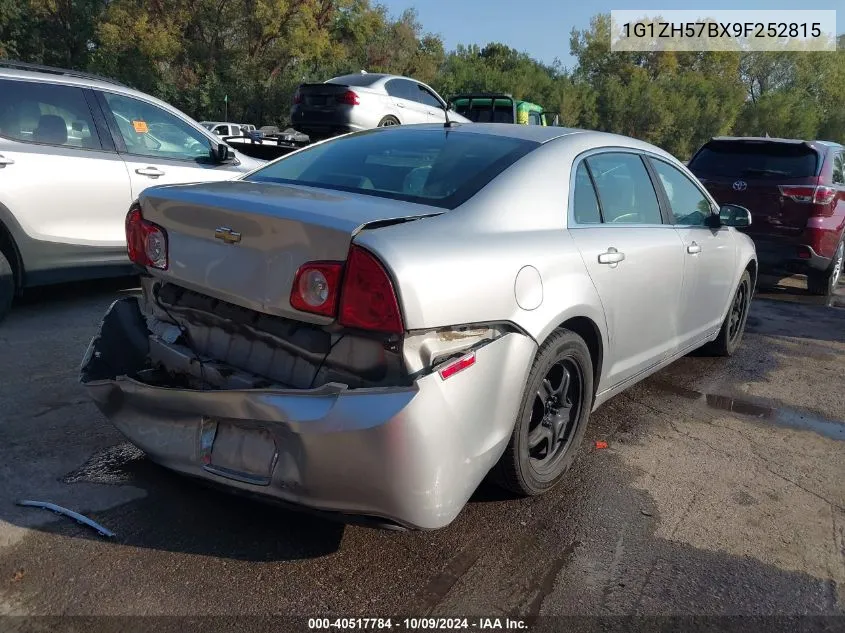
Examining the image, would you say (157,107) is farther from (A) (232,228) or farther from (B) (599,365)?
(B) (599,365)

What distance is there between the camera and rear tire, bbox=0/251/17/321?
5.06 meters

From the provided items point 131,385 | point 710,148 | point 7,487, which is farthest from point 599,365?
point 710,148

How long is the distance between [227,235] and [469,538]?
149 centimetres

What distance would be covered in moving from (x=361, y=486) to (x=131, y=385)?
1.03 metres

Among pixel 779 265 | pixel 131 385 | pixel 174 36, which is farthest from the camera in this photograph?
pixel 174 36

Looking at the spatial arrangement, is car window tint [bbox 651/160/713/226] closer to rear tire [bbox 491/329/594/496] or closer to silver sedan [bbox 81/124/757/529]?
silver sedan [bbox 81/124/757/529]

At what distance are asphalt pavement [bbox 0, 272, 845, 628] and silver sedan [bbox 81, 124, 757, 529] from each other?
279 millimetres

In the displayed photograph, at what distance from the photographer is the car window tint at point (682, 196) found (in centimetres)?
441

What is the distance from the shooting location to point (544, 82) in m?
40.0

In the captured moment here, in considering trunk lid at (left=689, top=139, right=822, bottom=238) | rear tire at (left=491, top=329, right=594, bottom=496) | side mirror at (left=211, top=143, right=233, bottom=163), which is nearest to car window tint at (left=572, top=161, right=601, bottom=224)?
rear tire at (left=491, top=329, right=594, bottom=496)

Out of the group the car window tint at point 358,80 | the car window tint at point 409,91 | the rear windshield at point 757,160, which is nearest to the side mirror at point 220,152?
the rear windshield at point 757,160

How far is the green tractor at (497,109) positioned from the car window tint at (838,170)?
7754 millimetres

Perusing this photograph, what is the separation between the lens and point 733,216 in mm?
4871

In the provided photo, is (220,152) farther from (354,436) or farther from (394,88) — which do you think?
(394,88)
